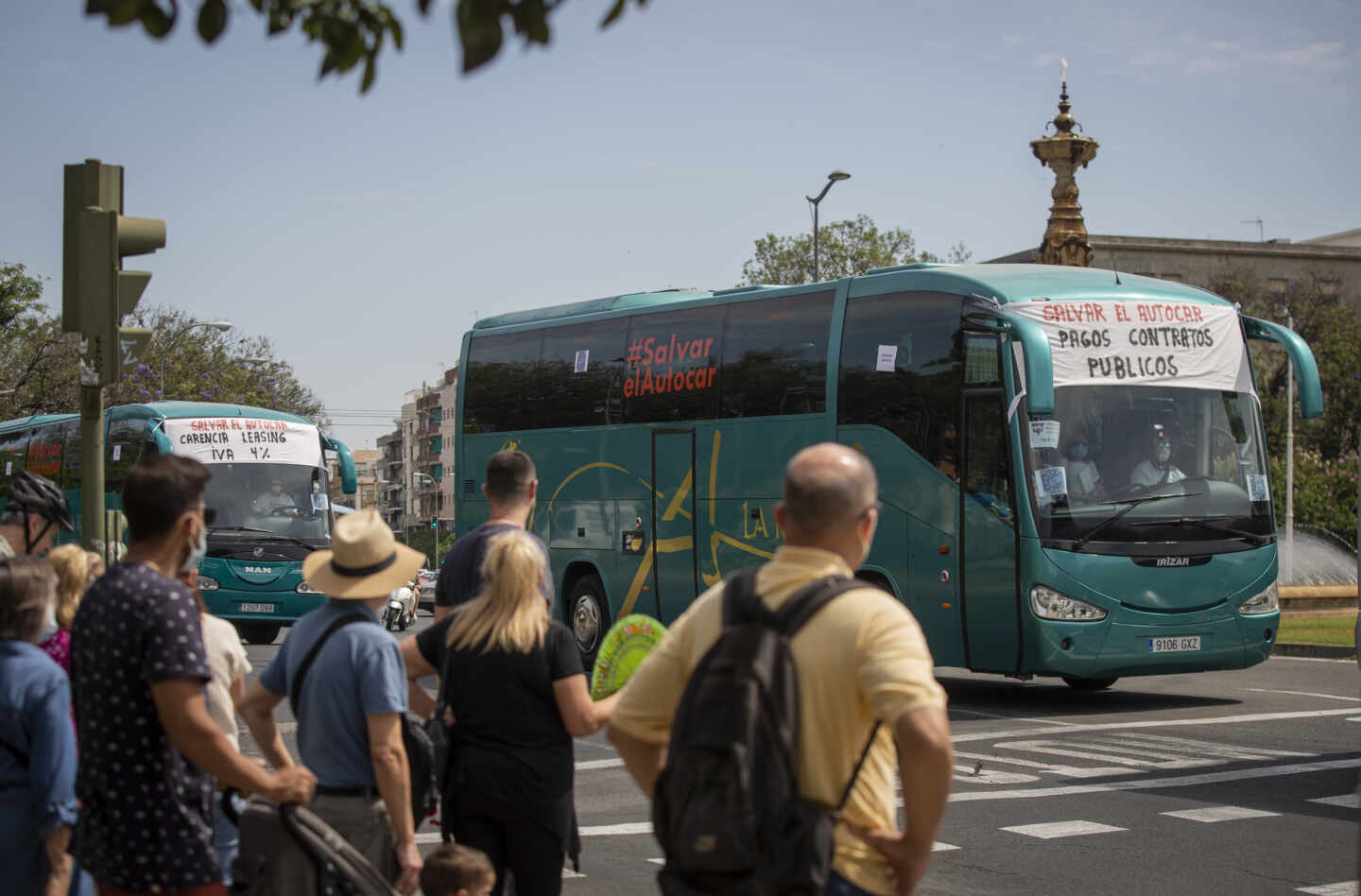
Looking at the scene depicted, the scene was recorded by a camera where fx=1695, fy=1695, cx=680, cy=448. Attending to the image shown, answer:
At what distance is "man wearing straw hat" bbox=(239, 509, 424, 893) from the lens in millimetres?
5031

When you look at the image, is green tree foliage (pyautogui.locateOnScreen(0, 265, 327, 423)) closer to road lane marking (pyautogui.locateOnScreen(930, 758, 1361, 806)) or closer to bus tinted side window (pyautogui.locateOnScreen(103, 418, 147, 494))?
bus tinted side window (pyautogui.locateOnScreen(103, 418, 147, 494))

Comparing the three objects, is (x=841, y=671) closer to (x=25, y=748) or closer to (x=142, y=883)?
(x=142, y=883)

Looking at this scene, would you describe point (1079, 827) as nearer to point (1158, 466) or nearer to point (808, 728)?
point (1158, 466)

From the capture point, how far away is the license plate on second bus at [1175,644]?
48.4ft

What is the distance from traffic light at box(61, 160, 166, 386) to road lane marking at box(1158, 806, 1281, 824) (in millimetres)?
6487

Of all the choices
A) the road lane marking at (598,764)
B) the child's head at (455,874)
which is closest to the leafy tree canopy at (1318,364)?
the road lane marking at (598,764)

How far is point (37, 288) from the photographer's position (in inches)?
1419

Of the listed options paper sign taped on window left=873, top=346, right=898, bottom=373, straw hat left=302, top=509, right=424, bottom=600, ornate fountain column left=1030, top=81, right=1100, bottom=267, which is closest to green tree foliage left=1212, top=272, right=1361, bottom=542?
ornate fountain column left=1030, top=81, right=1100, bottom=267

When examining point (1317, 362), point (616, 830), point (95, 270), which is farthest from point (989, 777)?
point (1317, 362)

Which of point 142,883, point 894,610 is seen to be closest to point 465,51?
point 894,610

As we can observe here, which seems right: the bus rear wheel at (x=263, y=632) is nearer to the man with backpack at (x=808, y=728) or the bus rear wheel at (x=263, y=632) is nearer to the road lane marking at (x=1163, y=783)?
the road lane marking at (x=1163, y=783)

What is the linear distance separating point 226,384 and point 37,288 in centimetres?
2069

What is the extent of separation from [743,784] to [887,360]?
12.9m

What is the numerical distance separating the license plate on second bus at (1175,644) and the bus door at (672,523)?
17.5 feet
